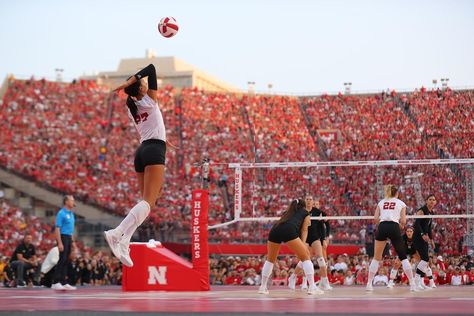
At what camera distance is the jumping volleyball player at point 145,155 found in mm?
8469

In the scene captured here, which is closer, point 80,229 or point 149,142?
point 149,142

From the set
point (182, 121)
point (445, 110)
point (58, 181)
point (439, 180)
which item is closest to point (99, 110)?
point (182, 121)

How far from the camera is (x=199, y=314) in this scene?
5.95 m

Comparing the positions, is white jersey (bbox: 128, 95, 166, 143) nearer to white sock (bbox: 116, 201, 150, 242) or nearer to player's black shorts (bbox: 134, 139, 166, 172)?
player's black shorts (bbox: 134, 139, 166, 172)

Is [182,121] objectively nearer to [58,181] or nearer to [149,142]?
[58,181]

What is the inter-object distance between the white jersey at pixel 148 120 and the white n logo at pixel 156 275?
7364 millimetres

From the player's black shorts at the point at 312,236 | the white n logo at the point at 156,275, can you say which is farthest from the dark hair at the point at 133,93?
the player's black shorts at the point at 312,236

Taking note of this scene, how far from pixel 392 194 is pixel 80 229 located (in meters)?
23.4

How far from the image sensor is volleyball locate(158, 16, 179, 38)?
374 inches

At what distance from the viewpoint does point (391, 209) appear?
44.6ft

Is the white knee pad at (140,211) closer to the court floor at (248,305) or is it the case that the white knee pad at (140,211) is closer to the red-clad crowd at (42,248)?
the court floor at (248,305)

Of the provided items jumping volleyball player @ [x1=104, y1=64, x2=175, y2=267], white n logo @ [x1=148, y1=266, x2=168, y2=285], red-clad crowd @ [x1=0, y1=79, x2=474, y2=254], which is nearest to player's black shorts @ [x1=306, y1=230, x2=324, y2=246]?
white n logo @ [x1=148, y1=266, x2=168, y2=285]

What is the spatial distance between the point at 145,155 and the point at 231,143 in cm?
3400

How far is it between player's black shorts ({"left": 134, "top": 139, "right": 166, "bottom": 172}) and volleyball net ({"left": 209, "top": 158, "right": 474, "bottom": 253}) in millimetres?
8574
